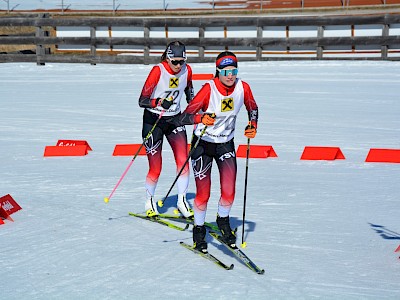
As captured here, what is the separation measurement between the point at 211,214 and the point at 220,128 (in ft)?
5.83

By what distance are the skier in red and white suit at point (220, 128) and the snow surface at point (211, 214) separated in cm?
38

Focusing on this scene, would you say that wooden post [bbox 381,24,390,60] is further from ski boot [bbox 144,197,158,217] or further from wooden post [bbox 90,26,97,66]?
ski boot [bbox 144,197,158,217]

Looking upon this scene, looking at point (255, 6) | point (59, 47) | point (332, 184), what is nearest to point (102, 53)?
point (59, 47)

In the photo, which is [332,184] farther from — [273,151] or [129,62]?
[129,62]

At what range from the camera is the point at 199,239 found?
654 cm

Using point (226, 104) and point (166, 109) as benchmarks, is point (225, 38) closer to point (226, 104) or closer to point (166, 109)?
point (166, 109)

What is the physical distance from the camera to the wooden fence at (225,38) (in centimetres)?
2470

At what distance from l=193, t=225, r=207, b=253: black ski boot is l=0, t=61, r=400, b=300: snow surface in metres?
0.12

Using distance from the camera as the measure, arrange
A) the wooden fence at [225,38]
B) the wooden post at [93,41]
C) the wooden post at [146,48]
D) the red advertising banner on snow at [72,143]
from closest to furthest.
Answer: the red advertising banner on snow at [72,143] → the wooden fence at [225,38] → the wooden post at [146,48] → the wooden post at [93,41]

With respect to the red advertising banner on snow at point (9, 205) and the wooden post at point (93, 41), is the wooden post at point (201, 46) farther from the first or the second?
the red advertising banner on snow at point (9, 205)

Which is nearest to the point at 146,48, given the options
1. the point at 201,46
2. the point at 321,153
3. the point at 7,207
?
the point at 201,46

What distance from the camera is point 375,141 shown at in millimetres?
12539

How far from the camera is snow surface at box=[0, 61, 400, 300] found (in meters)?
5.68

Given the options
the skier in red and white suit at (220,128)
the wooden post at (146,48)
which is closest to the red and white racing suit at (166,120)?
the skier in red and white suit at (220,128)
